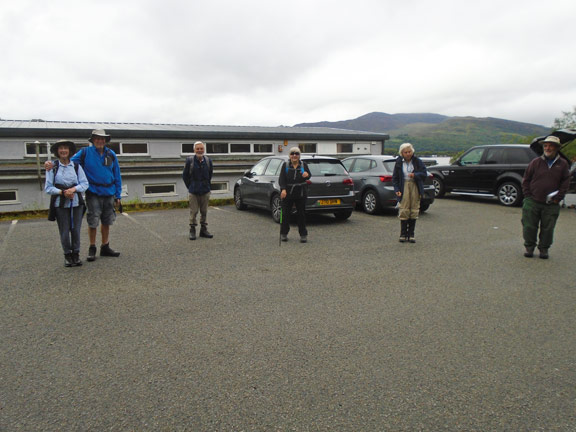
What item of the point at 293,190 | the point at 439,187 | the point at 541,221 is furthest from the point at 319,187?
the point at 439,187

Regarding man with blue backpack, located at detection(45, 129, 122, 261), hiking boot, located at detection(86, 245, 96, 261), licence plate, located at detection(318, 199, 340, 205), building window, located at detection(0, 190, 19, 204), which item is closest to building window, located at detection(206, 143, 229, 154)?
building window, located at detection(0, 190, 19, 204)

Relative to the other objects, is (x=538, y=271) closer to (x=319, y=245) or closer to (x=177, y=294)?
(x=319, y=245)

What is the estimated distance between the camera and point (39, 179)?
544 inches

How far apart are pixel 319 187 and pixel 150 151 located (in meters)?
9.16

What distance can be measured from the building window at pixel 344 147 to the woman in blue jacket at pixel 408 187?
1223 centimetres

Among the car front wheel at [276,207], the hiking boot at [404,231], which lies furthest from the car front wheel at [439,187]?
the hiking boot at [404,231]

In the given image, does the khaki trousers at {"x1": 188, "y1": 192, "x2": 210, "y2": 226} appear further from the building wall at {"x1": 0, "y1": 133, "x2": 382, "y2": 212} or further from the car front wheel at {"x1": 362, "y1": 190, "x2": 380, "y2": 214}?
the building wall at {"x1": 0, "y1": 133, "x2": 382, "y2": 212}

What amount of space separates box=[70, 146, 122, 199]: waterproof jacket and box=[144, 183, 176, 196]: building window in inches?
379

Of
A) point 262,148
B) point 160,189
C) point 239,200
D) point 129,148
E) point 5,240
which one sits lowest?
point 5,240

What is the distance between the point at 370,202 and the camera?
1155 cm

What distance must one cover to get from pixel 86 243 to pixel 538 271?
7660 millimetres

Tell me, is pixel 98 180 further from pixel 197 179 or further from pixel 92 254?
pixel 197 179

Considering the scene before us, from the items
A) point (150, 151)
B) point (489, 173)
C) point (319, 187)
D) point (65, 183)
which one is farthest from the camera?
point (150, 151)

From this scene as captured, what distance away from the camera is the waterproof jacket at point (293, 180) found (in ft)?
26.4
